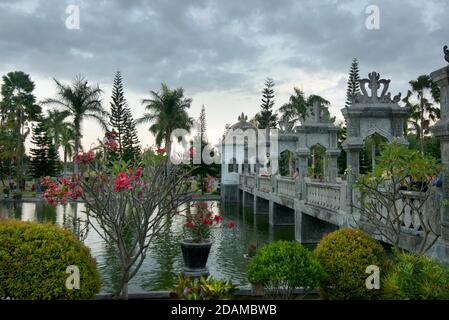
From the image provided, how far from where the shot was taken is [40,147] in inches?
2108

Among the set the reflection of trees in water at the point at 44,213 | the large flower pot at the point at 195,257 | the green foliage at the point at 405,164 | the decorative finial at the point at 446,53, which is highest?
the decorative finial at the point at 446,53

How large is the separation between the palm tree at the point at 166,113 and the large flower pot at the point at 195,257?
30998mm

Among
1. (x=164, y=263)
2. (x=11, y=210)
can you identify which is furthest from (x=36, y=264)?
(x=11, y=210)

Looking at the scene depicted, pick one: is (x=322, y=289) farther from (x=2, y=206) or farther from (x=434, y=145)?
(x=434, y=145)

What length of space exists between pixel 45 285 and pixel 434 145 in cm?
4658

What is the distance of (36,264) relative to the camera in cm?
606

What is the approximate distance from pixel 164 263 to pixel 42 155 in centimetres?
4461

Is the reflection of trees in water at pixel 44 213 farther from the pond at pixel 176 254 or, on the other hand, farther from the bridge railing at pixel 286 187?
the bridge railing at pixel 286 187

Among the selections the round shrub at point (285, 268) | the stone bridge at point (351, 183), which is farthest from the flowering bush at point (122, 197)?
the stone bridge at point (351, 183)

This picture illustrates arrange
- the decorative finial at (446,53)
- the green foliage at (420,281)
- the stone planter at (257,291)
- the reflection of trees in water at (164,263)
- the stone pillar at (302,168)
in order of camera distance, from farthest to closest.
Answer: the stone pillar at (302,168), the reflection of trees in water at (164,263), the stone planter at (257,291), the decorative finial at (446,53), the green foliage at (420,281)

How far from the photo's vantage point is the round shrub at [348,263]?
7.07 m
